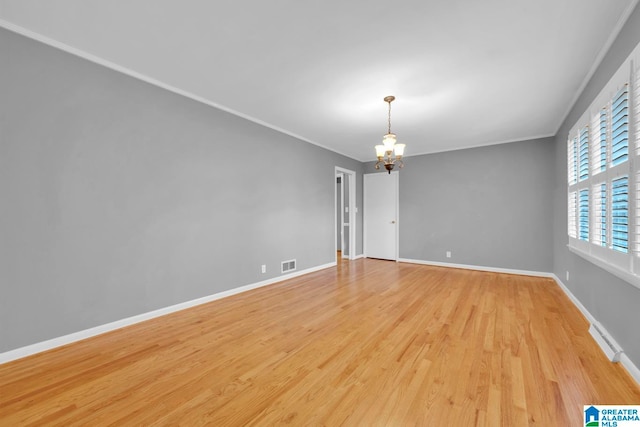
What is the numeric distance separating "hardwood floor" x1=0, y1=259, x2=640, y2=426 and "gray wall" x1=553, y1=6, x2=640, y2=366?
0.76 ft

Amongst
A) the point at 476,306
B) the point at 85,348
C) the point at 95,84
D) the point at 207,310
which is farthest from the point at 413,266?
the point at 95,84

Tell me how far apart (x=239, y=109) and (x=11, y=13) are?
2095mm

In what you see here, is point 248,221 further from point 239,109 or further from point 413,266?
point 413,266

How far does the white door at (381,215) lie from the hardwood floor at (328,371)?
3.29m

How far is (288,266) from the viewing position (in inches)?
184

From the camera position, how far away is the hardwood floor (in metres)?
1.51

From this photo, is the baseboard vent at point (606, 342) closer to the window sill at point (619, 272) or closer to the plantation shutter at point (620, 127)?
the window sill at point (619, 272)

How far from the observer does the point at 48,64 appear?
224 centimetres

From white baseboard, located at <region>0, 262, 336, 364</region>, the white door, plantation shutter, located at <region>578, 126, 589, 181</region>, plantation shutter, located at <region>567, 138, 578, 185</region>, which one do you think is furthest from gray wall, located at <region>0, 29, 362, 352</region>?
plantation shutter, located at <region>567, 138, 578, 185</region>

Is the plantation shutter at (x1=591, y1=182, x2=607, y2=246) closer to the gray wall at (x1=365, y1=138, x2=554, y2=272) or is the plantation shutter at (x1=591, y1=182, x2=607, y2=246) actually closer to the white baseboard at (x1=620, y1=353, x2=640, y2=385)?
the white baseboard at (x1=620, y1=353, x2=640, y2=385)

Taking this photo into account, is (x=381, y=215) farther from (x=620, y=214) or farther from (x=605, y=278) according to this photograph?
(x=620, y=214)

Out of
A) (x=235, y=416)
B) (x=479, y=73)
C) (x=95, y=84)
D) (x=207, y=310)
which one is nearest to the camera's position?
(x=235, y=416)

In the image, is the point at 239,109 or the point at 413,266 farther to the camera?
the point at 413,266

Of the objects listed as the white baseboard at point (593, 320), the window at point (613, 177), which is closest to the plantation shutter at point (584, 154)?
the window at point (613, 177)
